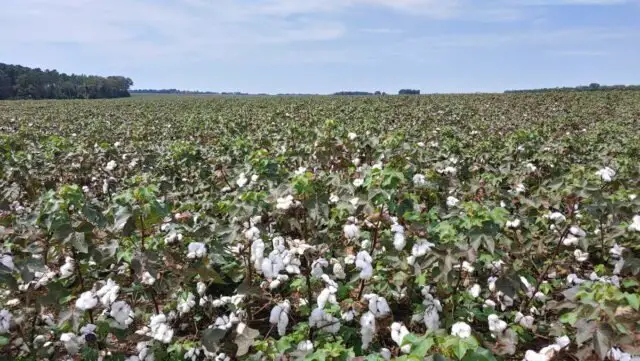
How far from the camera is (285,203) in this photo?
3479mm

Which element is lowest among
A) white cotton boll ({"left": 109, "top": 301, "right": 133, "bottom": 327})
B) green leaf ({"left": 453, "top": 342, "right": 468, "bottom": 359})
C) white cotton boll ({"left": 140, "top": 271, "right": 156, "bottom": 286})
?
white cotton boll ({"left": 109, "top": 301, "right": 133, "bottom": 327})

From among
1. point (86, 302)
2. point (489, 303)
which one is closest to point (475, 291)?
point (489, 303)

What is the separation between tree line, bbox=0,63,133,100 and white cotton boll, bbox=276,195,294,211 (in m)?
104

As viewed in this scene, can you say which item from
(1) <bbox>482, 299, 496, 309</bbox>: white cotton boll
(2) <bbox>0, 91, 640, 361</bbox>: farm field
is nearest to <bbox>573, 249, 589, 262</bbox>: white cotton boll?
(2) <bbox>0, 91, 640, 361</bbox>: farm field

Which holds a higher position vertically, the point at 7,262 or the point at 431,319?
the point at 7,262

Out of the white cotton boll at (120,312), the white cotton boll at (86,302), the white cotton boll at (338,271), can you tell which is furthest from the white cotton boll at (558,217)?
the white cotton boll at (86,302)

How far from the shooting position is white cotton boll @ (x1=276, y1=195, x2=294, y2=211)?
3.45 m

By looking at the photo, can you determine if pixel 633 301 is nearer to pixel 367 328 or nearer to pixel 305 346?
pixel 367 328

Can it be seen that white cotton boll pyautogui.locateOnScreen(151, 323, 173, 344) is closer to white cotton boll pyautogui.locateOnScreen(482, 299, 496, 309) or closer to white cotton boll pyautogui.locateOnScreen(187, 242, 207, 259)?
white cotton boll pyautogui.locateOnScreen(187, 242, 207, 259)

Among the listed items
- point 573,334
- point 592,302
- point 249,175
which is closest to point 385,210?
point 249,175

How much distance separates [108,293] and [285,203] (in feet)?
4.20

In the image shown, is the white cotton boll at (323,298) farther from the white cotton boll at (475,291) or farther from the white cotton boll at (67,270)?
the white cotton boll at (67,270)

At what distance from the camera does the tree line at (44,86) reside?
91.2m

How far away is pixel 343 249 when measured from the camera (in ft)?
13.9
